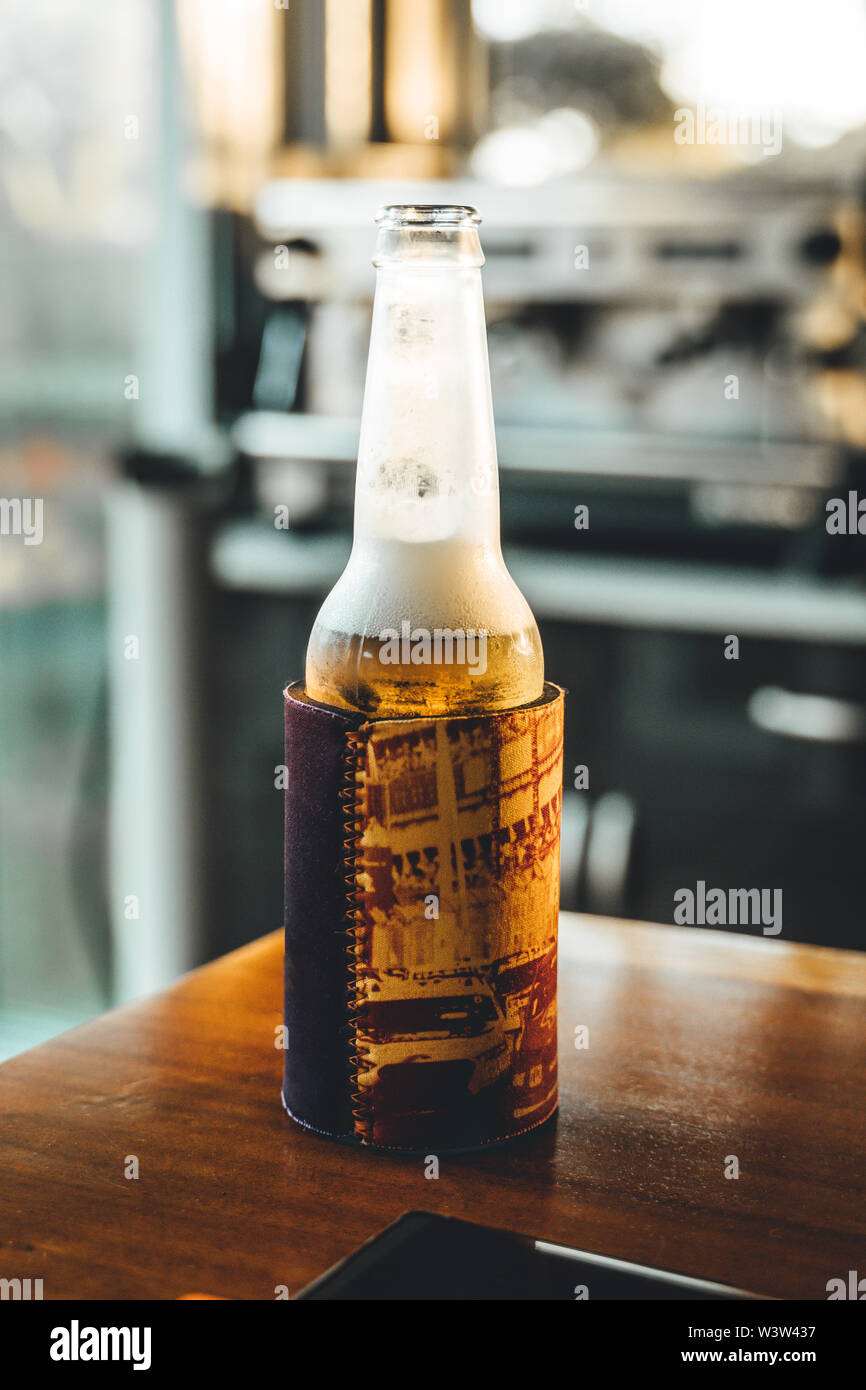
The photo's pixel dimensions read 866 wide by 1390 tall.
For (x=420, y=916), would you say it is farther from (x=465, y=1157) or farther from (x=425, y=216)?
(x=425, y=216)

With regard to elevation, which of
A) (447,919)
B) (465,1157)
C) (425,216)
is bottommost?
(465,1157)

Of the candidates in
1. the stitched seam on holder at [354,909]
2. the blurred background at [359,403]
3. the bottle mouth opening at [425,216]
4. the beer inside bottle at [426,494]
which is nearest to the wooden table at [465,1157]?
the stitched seam on holder at [354,909]

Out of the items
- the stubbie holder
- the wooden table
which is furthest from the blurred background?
the stubbie holder

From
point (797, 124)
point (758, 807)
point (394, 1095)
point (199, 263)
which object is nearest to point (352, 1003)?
point (394, 1095)

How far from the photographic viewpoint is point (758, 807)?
2.08 m

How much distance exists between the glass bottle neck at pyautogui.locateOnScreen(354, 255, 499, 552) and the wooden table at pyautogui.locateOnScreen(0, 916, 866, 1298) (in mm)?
291

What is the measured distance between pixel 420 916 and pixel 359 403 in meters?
1.80

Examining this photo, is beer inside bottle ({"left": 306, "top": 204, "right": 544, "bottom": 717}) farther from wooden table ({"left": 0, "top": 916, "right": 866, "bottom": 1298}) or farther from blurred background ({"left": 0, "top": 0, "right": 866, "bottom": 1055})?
blurred background ({"left": 0, "top": 0, "right": 866, "bottom": 1055})

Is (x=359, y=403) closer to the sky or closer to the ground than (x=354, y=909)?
closer to the sky

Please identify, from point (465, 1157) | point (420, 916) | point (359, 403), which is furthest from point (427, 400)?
point (359, 403)

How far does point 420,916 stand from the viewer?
0.65 meters

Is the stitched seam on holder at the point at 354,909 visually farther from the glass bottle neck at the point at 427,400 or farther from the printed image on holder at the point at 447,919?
the glass bottle neck at the point at 427,400

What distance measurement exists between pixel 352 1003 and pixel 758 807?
1.51m
